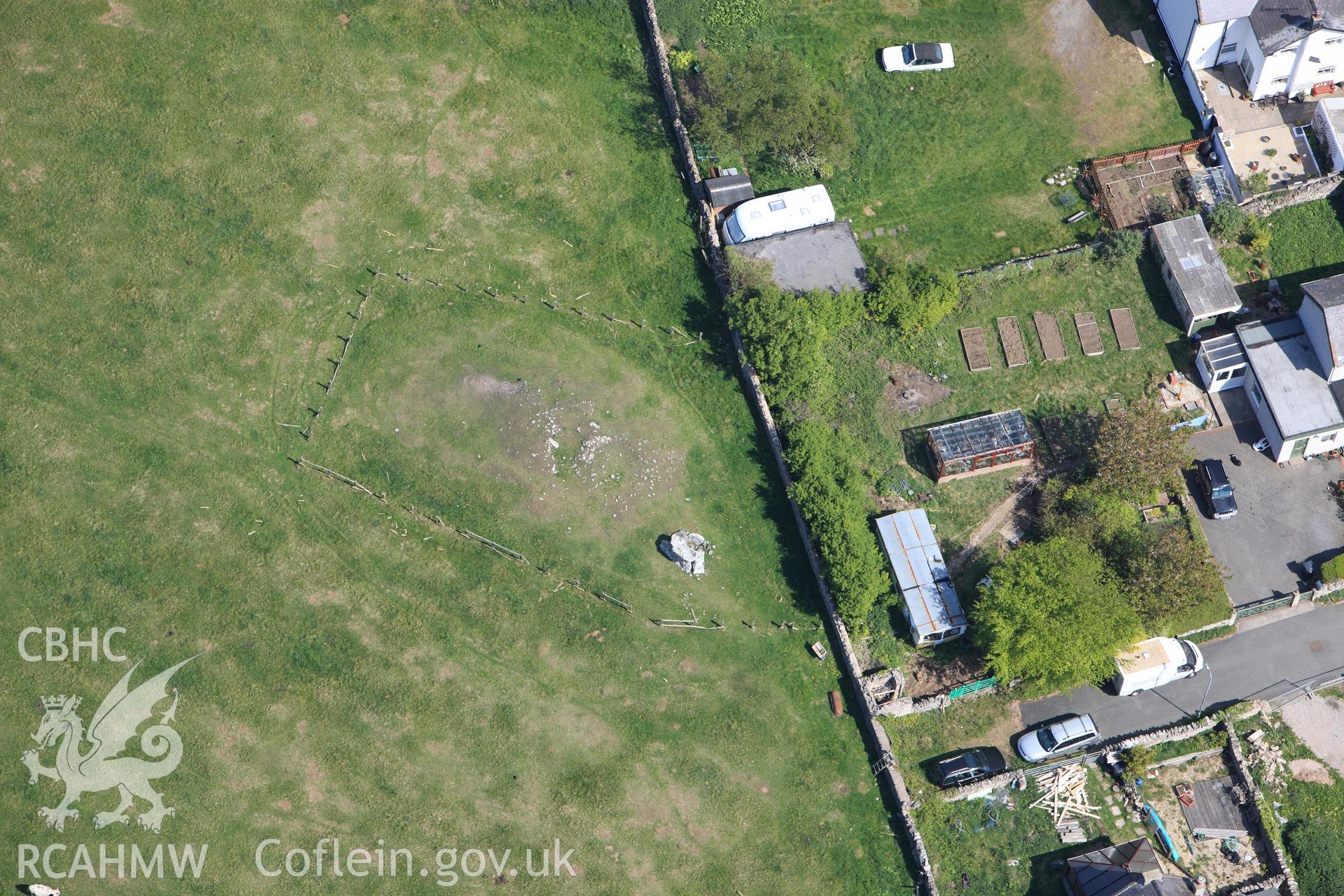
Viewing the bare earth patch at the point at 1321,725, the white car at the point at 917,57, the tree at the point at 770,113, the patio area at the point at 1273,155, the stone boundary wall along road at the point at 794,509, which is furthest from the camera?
Result: the white car at the point at 917,57

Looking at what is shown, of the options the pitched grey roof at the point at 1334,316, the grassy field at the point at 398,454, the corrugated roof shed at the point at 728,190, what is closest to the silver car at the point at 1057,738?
the grassy field at the point at 398,454

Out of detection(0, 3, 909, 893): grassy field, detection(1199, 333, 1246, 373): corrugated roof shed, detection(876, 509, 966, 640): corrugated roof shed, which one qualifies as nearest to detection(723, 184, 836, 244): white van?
detection(0, 3, 909, 893): grassy field

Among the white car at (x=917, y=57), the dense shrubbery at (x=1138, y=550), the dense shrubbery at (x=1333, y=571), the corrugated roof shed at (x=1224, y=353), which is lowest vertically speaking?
the dense shrubbery at (x=1333, y=571)

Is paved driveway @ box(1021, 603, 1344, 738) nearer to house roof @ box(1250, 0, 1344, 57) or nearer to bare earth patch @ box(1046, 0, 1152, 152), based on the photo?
bare earth patch @ box(1046, 0, 1152, 152)

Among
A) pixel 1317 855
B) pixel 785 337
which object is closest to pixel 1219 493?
pixel 1317 855

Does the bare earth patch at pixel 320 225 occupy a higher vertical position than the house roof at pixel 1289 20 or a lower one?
higher

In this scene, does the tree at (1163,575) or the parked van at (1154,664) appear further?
the parked van at (1154,664)

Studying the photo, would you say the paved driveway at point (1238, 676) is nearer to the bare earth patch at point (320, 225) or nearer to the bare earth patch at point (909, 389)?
the bare earth patch at point (909, 389)

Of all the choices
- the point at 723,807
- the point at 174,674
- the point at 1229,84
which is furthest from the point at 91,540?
the point at 1229,84

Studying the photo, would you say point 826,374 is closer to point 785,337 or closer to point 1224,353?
point 785,337
